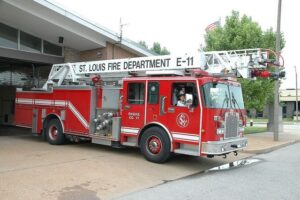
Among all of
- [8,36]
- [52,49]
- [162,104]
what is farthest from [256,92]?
[8,36]

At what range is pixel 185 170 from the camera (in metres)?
10.5

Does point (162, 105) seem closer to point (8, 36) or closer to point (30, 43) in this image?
point (8, 36)

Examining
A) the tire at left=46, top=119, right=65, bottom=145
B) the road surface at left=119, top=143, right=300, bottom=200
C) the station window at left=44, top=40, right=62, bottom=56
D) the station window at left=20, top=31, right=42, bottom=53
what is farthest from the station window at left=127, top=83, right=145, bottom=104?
the station window at left=44, top=40, right=62, bottom=56

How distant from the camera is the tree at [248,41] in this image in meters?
21.8

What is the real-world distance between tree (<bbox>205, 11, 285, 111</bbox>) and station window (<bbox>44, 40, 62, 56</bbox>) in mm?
8851

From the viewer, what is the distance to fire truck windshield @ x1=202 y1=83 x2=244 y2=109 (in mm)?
10289

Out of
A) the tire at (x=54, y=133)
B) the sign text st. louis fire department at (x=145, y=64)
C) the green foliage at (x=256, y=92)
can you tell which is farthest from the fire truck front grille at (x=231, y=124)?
the green foliage at (x=256, y=92)

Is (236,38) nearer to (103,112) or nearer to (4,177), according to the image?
(103,112)

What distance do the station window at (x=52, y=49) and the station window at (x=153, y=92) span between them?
28.7ft

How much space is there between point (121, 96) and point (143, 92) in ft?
2.98

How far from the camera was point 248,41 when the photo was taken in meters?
21.9

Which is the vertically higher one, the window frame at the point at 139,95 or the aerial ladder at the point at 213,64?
the aerial ladder at the point at 213,64

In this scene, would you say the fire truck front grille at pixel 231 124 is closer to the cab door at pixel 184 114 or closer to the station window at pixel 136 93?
the cab door at pixel 184 114

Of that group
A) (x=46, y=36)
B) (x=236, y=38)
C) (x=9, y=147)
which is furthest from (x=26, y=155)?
(x=236, y=38)
